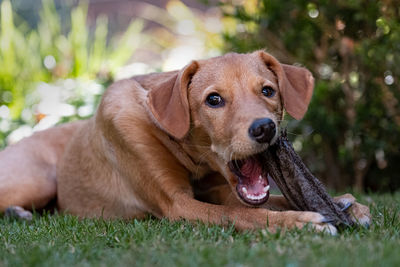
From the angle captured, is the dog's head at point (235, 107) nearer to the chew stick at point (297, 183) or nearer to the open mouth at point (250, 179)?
the open mouth at point (250, 179)

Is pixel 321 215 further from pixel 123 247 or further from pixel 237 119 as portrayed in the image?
pixel 123 247

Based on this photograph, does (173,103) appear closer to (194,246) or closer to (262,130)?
(262,130)

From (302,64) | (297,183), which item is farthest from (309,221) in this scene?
(302,64)

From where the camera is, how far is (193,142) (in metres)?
4.10

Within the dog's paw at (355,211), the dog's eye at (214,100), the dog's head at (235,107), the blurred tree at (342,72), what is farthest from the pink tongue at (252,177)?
the blurred tree at (342,72)

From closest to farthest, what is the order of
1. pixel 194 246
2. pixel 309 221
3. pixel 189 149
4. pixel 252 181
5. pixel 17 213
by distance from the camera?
1. pixel 194 246
2. pixel 309 221
3. pixel 252 181
4. pixel 189 149
5. pixel 17 213

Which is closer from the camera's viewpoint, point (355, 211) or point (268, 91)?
point (355, 211)

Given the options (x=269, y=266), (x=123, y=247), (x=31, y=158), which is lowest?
(x=31, y=158)

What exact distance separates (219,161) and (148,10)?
8.45m

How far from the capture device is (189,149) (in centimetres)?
414

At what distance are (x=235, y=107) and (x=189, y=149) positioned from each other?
630 mm

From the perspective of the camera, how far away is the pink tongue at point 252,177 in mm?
3684

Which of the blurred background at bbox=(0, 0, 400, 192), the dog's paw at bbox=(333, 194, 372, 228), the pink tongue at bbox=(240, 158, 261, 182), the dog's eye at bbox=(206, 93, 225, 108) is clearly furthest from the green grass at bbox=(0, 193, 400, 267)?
the blurred background at bbox=(0, 0, 400, 192)

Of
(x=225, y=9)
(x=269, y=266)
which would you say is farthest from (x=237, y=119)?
(x=225, y=9)
